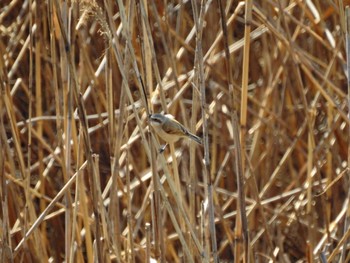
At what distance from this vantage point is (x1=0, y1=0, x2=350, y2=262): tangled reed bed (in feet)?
6.46

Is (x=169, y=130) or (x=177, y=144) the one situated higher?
(x=169, y=130)

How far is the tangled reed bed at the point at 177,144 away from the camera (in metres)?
1.97

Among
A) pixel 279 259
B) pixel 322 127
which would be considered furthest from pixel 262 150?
pixel 279 259

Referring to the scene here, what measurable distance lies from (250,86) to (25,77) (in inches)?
44.1

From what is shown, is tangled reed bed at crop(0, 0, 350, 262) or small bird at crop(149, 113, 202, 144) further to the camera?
small bird at crop(149, 113, 202, 144)

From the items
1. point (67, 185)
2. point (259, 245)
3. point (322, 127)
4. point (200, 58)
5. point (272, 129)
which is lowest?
point (259, 245)

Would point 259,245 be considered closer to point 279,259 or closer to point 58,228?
point 279,259

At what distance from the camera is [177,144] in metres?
3.43

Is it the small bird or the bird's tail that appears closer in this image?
the bird's tail

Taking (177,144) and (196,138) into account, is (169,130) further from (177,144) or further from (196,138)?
(177,144)

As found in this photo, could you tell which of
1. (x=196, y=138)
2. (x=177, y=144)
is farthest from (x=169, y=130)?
(x=177, y=144)

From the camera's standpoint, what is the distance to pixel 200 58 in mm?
1614

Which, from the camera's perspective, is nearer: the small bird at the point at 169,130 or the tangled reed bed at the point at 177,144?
the tangled reed bed at the point at 177,144

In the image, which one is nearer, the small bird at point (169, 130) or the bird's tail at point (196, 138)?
the bird's tail at point (196, 138)
